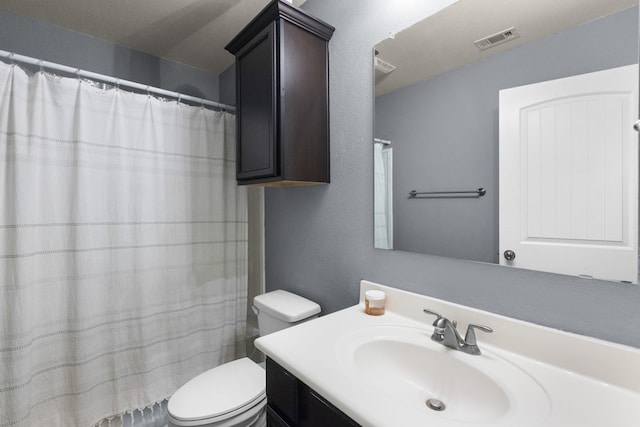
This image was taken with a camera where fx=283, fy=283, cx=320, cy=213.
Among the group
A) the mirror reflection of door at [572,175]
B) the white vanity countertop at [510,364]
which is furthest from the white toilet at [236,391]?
the mirror reflection of door at [572,175]

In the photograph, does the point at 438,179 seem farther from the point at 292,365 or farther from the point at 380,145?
the point at 292,365

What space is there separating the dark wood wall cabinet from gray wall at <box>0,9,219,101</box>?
1032 mm

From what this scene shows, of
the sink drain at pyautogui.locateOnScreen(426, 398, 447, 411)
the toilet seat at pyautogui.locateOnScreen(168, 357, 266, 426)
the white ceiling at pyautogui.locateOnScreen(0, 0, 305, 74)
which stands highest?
the white ceiling at pyautogui.locateOnScreen(0, 0, 305, 74)

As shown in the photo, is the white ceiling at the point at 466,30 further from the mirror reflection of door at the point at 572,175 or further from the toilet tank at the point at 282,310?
the toilet tank at the point at 282,310

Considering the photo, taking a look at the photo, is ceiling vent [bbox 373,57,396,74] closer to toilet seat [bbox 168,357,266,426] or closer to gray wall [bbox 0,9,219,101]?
toilet seat [bbox 168,357,266,426]

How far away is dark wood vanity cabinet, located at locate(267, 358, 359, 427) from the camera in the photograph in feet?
2.18

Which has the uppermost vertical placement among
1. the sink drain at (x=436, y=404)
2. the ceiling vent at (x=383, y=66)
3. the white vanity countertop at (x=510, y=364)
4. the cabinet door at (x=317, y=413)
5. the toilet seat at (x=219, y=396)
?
the ceiling vent at (x=383, y=66)

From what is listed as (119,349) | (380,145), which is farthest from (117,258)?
(380,145)

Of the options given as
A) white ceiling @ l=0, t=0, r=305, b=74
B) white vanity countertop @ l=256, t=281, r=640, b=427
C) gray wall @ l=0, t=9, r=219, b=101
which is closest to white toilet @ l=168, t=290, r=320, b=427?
white vanity countertop @ l=256, t=281, r=640, b=427

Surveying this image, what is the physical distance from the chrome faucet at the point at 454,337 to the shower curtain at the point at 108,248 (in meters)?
1.43

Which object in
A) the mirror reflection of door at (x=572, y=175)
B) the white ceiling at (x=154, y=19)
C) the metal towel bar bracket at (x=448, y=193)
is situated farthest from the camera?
the white ceiling at (x=154, y=19)

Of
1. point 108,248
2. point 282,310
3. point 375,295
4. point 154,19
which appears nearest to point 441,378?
point 375,295

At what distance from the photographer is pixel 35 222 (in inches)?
52.2

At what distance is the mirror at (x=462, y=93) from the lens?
74cm
